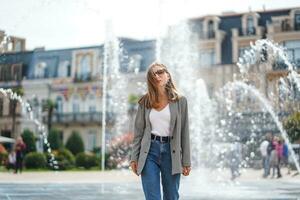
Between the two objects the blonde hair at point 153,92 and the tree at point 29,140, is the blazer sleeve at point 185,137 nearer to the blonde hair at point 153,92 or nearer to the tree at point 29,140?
the blonde hair at point 153,92

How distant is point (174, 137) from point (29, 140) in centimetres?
1717

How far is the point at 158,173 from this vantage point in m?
3.48

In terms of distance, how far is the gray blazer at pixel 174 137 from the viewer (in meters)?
3.47

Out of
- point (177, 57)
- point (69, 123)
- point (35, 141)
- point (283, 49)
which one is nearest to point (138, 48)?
point (177, 57)

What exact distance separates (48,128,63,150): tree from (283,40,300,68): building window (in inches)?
455

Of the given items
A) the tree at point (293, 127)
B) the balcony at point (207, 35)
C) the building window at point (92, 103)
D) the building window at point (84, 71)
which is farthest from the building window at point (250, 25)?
the building window at point (92, 103)

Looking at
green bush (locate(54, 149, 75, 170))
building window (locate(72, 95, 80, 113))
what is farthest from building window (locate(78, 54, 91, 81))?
green bush (locate(54, 149, 75, 170))

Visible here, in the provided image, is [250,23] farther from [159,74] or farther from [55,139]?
[159,74]

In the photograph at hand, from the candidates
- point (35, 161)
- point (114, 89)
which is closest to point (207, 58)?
point (114, 89)

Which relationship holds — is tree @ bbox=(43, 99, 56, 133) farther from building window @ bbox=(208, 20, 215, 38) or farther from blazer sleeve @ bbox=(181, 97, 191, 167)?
blazer sleeve @ bbox=(181, 97, 191, 167)

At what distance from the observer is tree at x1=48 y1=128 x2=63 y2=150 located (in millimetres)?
22827

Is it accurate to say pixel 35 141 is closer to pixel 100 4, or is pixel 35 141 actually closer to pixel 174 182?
pixel 100 4

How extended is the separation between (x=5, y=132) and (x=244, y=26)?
904cm

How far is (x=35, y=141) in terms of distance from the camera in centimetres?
2103
